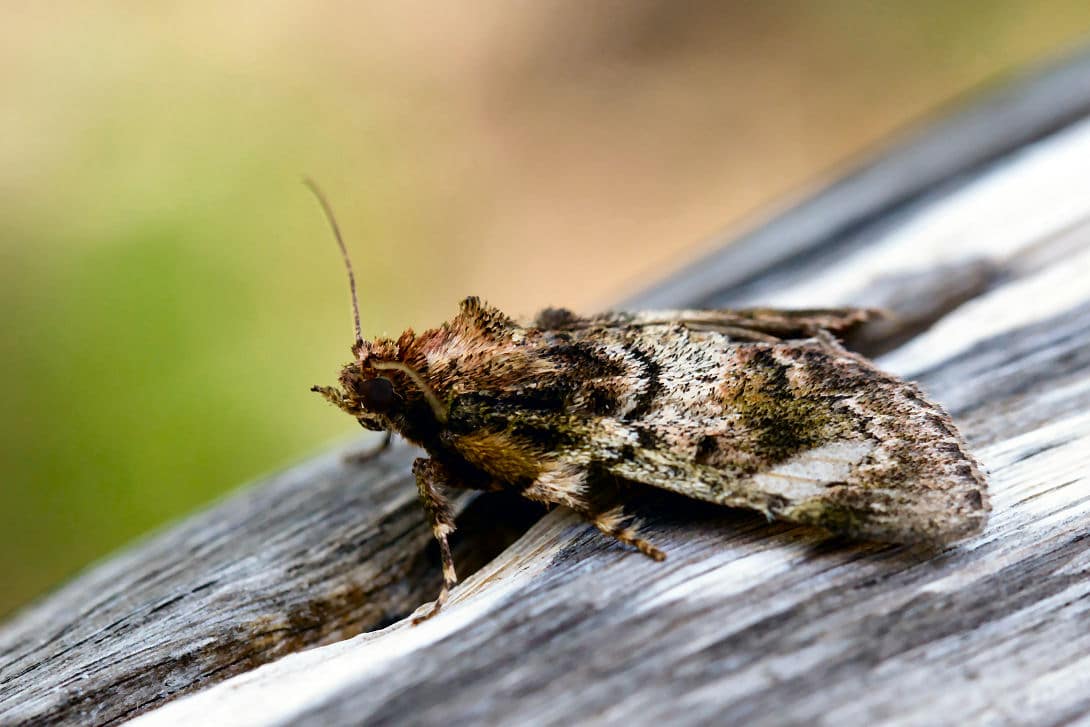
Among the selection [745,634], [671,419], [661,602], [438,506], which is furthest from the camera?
[671,419]

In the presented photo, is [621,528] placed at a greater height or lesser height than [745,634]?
greater

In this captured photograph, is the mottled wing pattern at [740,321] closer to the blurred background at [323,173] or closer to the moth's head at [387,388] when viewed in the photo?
the moth's head at [387,388]

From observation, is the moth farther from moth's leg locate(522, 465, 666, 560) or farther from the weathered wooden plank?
the weathered wooden plank

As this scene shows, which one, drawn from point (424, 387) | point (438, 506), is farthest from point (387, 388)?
point (438, 506)

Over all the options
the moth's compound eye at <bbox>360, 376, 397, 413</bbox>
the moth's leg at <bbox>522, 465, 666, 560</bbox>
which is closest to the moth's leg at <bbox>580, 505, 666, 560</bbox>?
the moth's leg at <bbox>522, 465, 666, 560</bbox>

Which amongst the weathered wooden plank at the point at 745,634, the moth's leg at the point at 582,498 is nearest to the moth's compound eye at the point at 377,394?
the moth's leg at the point at 582,498

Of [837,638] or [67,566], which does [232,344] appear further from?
Result: [837,638]

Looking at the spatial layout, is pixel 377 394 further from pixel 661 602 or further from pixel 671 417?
pixel 661 602
